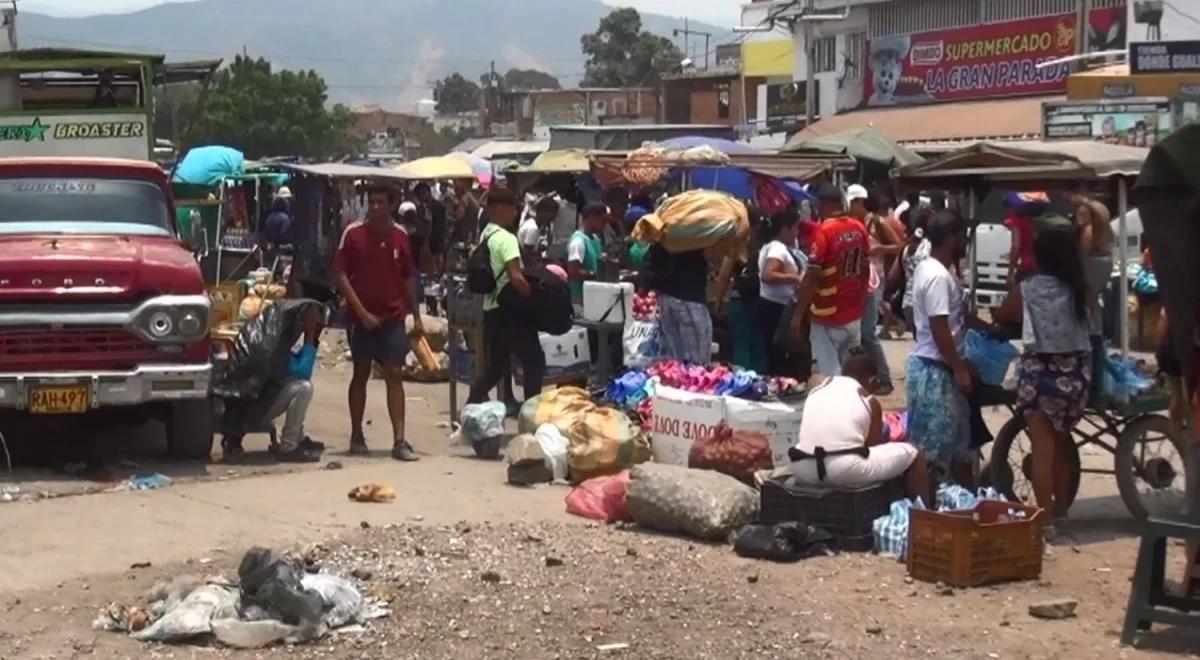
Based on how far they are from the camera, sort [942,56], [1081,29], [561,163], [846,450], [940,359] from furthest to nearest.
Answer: [942,56] < [1081,29] < [561,163] < [940,359] < [846,450]

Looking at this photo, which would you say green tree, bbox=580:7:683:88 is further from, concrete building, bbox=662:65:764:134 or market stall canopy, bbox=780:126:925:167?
market stall canopy, bbox=780:126:925:167

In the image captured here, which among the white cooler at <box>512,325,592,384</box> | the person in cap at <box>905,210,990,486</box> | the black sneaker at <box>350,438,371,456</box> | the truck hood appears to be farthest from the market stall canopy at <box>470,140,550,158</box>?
the person in cap at <box>905,210,990,486</box>

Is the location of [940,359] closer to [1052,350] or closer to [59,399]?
[1052,350]

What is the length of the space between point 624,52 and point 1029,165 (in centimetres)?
10245

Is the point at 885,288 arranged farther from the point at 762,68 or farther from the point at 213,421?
the point at 762,68

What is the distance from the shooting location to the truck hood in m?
11.3

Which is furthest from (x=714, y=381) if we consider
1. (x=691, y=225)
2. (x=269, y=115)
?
(x=269, y=115)

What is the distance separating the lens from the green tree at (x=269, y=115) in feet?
305

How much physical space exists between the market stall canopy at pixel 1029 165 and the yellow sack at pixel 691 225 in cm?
166

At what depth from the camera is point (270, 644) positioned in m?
7.59

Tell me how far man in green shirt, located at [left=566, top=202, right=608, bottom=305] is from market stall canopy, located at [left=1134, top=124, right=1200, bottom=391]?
7873mm

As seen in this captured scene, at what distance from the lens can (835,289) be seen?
41.0 feet

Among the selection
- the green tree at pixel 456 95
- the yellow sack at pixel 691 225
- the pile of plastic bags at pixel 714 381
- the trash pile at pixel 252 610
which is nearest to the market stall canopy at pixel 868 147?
the yellow sack at pixel 691 225

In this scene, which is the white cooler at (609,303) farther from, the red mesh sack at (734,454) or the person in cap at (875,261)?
the red mesh sack at (734,454)
